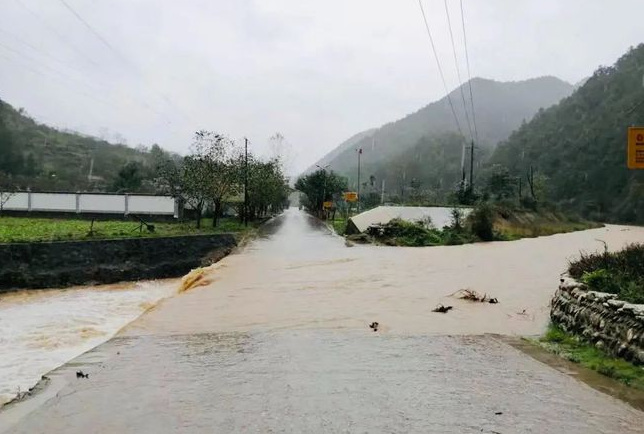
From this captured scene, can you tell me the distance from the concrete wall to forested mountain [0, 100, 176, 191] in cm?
3265

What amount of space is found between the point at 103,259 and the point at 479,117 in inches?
5652

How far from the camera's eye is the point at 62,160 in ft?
262

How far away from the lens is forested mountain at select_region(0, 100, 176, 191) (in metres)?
60.3

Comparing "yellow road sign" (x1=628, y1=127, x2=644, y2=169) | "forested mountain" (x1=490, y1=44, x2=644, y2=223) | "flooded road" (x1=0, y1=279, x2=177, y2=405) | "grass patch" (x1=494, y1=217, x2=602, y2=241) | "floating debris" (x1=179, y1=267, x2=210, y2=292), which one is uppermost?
"forested mountain" (x1=490, y1=44, x2=644, y2=223)

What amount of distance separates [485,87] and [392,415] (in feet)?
618

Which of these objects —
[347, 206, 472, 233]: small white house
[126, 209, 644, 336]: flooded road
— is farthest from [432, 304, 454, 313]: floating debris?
[347, 206, 472, 233]: small white house

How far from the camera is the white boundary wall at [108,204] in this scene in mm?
41438

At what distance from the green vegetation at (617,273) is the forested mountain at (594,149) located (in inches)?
2568

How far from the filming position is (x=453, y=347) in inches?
338

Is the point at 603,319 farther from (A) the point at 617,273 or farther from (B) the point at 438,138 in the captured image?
(B) the point at 438,138

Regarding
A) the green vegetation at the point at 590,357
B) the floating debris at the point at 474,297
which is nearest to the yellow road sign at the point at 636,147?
the green vegetation at the point at 590,357

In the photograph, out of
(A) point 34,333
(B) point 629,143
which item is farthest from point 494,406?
(A) point 34,333

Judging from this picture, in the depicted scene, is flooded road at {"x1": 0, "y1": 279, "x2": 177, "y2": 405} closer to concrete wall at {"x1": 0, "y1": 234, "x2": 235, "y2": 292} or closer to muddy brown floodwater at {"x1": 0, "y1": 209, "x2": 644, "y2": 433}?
concrete wall at {"x1": 0, "y1": 234, "x2": 235, "y2": 292}

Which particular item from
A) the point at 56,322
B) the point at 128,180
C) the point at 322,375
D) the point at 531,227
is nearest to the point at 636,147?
the point at 322,375
